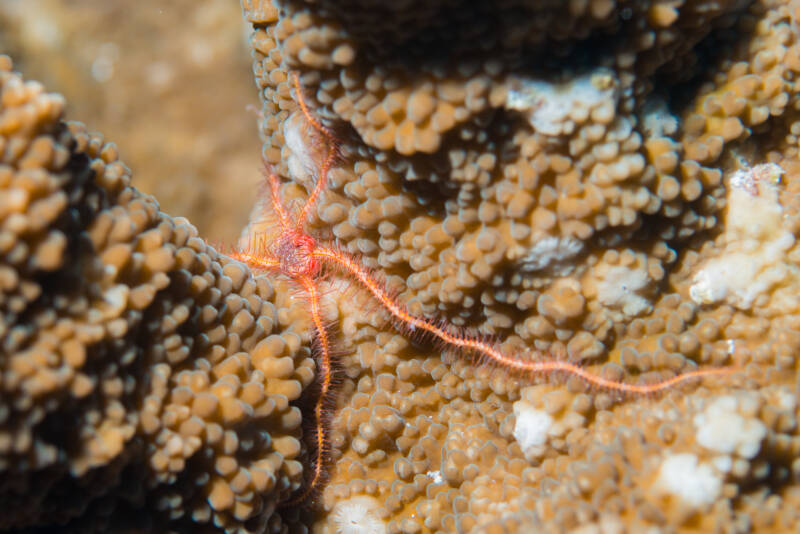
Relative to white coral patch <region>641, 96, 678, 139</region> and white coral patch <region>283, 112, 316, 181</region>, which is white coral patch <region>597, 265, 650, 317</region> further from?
white coral patch <region>283, 112, 316, 181</region>

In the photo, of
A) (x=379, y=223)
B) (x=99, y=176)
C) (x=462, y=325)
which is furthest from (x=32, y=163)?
(x=462, y=325)

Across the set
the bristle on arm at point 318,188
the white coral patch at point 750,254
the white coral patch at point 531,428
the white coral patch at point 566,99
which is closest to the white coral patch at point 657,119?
the white coral patch at point 566,99

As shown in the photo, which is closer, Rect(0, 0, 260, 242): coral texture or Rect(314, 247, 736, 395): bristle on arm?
Rect(314, 247, 736, 395): bristle on arm

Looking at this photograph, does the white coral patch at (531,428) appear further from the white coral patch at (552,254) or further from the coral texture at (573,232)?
the white coral patch at (552,254)

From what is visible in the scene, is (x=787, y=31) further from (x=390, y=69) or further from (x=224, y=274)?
(x=224, y=274)

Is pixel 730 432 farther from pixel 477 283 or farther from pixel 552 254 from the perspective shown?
pixel 477 283

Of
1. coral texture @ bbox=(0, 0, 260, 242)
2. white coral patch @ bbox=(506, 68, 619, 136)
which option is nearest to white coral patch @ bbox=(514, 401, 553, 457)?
white coral patch @ bbox=(506, 68, 619, 136)

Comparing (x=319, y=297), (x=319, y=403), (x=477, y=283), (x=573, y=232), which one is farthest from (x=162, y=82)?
(x=573, y=232)
